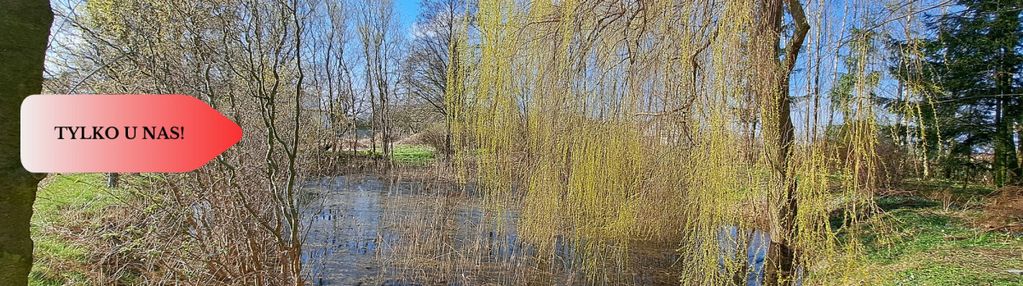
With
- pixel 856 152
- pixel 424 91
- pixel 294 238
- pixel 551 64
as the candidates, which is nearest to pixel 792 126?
pixel 856 152

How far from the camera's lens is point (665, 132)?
2.67 metres

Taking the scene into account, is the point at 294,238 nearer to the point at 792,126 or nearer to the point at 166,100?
the point at 166,100

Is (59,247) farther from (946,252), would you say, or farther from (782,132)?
(946,252)

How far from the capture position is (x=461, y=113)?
3459 millimetres

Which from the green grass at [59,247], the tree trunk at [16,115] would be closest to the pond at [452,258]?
the green grass at [59,247]

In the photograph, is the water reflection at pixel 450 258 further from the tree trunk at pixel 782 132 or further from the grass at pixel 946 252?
the grass at pixel 946 252

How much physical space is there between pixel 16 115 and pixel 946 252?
5556 mm

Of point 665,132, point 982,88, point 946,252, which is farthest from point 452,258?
point 982,88

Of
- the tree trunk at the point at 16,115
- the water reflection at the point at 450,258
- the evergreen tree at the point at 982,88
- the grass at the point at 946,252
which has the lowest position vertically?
the water reflection at the point at 450,258

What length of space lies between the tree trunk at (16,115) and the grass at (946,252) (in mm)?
3371

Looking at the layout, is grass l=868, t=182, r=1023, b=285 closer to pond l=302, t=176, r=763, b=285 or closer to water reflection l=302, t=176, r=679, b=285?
pond l=302, t=176, r=763, b=285

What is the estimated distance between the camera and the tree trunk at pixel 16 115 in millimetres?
851

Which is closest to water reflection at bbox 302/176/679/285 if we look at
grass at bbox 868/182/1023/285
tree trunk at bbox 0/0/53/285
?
grass at bbox 868/182/1023/285

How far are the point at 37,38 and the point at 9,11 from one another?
6 centimetres
